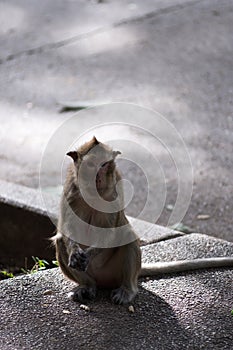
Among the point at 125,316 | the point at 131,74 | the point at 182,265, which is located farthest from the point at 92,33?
the point at 125,316

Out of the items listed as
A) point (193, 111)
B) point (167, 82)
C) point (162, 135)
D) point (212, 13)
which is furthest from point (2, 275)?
point (212, 13)

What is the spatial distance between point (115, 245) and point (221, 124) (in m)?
3.53

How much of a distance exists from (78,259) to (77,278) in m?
0.30

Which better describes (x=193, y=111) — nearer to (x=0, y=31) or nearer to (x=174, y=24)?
(x=174, y=24)

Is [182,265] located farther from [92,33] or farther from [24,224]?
[92,33]

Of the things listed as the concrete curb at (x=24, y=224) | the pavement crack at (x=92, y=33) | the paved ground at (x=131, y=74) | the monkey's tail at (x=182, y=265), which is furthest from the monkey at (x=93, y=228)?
Answer: the pavement crack at (x=92, y=33)

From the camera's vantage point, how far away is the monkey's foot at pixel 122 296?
13.2 feet

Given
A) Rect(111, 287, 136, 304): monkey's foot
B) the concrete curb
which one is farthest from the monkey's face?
the concrete curb

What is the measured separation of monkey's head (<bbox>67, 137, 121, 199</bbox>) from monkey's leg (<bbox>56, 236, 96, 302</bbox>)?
0.38 meters

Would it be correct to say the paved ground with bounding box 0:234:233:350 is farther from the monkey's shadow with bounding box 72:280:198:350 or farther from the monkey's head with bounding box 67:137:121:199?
the monkey's head with bounding box 67:137:121:199

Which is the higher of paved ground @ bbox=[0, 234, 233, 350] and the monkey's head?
the monkey's head

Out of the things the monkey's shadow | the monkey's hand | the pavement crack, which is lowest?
the pavement crack

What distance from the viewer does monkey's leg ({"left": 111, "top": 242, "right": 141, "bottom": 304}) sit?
158 inches

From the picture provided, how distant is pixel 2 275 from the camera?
5.32 metres
